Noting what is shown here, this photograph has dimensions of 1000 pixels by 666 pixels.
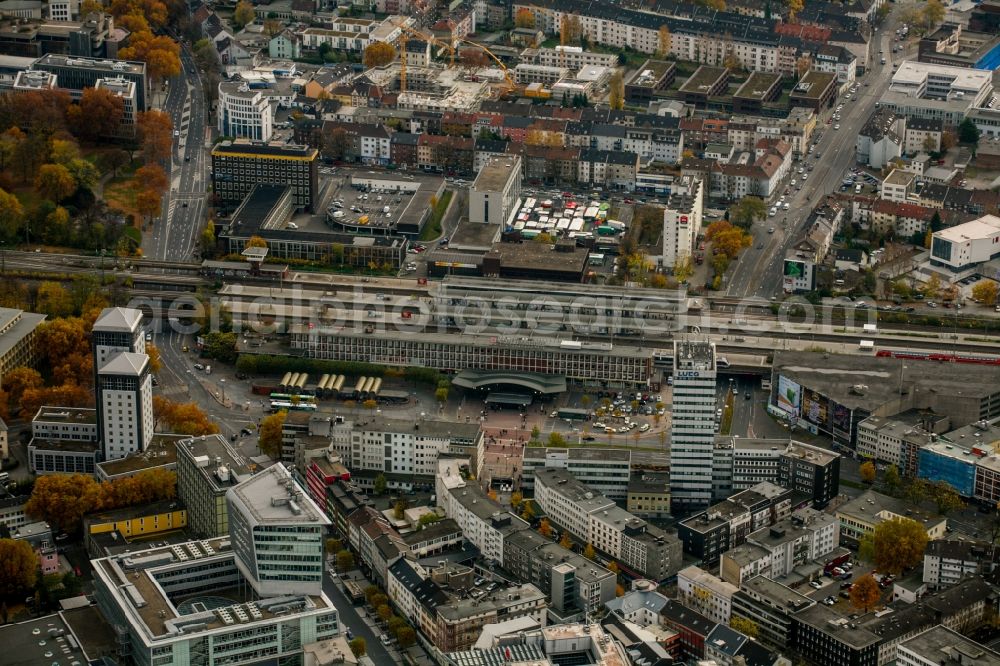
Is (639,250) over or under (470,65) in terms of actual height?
under

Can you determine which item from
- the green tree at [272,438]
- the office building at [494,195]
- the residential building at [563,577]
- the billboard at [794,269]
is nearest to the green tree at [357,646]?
the residential building at [563,577]

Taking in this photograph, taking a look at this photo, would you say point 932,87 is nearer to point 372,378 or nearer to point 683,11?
point 683,11

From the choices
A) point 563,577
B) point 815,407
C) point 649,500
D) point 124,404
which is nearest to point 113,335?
point 124,404

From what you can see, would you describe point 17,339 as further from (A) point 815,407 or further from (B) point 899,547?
(B) point 899,547

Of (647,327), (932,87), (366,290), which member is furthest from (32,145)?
(932,87)

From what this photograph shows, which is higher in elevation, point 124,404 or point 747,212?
point 747,212

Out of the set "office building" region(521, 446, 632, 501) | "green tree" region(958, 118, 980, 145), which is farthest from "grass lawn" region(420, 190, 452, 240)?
"green tree" region(958, 118, 980, 145)

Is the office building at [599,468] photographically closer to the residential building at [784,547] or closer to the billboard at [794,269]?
the residential building at [784,547]
